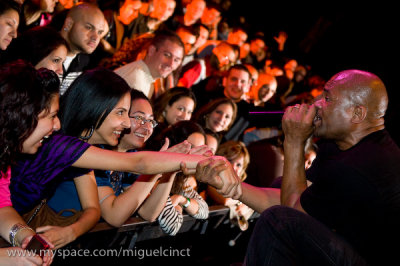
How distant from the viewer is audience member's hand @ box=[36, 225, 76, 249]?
182 centimetres

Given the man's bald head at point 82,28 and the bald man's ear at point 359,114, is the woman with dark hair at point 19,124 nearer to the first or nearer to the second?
the bald man's ear at point 359,114

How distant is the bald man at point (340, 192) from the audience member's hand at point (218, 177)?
0.99 ft

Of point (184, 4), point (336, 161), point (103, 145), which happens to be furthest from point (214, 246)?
point (184, 4)

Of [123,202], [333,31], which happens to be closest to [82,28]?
[123,202]

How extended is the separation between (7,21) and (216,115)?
80.3 inches

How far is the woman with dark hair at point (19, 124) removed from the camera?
1.71 m

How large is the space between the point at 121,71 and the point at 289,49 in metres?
6.16

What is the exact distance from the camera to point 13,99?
5.64 ft

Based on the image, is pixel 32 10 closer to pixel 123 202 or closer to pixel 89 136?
pixel 89 136

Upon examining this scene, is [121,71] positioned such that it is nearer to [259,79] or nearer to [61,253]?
[61,253]

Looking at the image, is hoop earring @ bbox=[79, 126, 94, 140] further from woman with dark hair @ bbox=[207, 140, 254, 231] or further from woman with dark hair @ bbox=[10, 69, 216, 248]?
woman with dark hair @ bbox=[207, 140, 254, 231]

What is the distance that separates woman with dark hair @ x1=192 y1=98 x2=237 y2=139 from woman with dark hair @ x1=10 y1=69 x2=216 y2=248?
5.86 feet

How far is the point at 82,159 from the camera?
77.6 inches

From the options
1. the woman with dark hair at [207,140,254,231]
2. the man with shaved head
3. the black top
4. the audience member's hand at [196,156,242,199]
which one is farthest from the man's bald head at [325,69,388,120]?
the man with shaved head
